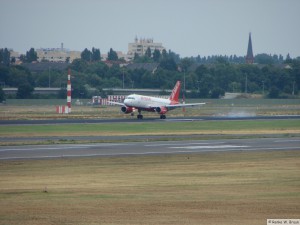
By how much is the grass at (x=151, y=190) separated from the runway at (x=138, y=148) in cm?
361

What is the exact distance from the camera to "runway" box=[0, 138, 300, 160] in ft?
176

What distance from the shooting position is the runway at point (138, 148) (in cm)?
5375

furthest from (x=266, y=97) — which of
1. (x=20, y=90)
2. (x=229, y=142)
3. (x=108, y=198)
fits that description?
(x=108, y=198)

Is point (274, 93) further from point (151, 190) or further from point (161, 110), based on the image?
point (151, 190)

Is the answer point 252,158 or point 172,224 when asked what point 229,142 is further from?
point 172,224

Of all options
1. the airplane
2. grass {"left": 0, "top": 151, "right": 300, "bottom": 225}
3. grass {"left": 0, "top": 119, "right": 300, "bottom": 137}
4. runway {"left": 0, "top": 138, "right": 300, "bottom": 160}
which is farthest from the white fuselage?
grass {"left": 0, "top": 151, "right": 300, "bottom": 225}

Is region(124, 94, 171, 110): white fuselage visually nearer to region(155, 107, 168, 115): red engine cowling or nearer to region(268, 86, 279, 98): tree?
region(155, 107, 168, 115): red engine cowling

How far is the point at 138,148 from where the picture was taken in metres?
58.6

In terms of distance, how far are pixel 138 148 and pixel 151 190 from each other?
23.0m

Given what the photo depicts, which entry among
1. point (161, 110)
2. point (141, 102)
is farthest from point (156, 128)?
point (161, 110)

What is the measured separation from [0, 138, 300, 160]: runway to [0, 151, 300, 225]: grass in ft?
11.8

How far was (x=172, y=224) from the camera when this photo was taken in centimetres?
2698

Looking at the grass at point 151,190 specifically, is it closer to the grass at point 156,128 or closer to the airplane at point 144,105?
the grass at point 156,128

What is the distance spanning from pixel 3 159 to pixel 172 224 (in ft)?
83.3
